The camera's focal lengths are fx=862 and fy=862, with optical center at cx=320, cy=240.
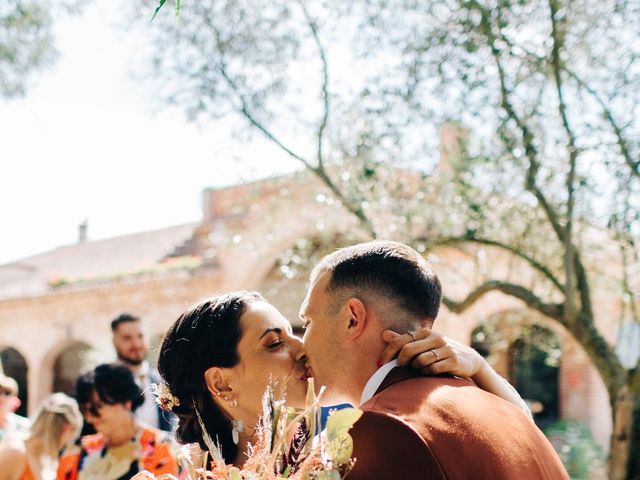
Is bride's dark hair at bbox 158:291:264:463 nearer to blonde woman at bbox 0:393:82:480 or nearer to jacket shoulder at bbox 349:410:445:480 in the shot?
jacket shoulder at bbox 349:410:445:480

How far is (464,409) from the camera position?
1.82 metres

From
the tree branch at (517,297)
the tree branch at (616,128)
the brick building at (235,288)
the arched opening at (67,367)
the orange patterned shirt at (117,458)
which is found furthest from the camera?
the arched opening at (67,367)

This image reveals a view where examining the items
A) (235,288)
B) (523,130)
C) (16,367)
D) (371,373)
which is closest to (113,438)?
(371,373)

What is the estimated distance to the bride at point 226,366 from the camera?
277cm

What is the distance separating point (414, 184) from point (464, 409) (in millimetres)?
5888

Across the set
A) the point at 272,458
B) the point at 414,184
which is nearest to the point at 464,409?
the point at 272,458

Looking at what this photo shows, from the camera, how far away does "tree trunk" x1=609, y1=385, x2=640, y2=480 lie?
6312 mm

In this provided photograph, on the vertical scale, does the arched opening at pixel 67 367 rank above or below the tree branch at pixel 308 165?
below

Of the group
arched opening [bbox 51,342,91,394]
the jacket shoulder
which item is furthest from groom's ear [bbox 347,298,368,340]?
arched opening [bbox 51,342,91,394]

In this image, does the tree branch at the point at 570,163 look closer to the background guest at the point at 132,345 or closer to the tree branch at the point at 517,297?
the tree branch at the point at 517,297

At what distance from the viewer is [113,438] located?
4887mm

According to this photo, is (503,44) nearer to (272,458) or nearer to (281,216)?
(281,216)

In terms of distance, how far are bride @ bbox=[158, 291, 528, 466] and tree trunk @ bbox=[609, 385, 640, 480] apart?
4.24 metres

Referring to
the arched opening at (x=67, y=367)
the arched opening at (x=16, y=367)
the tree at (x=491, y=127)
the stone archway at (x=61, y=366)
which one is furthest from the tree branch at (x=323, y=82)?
the arched opening at (x=16, y=367)
